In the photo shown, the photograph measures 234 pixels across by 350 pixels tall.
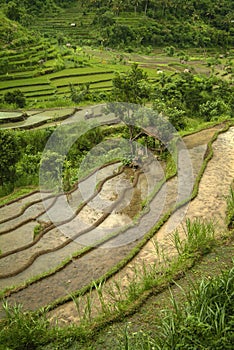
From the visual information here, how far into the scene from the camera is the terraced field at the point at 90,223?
7.24 metres

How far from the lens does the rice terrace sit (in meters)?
4.99

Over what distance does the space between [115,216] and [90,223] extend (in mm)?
654

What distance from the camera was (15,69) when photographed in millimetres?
27344

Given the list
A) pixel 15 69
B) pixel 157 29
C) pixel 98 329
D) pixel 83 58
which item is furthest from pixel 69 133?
pixel 157 29

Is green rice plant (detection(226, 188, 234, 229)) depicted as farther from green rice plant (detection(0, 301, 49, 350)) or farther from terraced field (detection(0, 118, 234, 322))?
green rice plant (detection(0, 301, 49, 350))

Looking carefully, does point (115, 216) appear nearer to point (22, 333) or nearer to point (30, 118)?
point (22, 333)

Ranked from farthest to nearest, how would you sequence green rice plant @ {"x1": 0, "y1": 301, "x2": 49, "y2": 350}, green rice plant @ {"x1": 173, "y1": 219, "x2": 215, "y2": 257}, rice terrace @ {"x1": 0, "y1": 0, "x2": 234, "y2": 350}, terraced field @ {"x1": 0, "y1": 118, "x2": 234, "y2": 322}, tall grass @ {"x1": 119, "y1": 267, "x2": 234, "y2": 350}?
terraced field @ {"x1": 0, "y1": 118, "x2": 234, "y2": 322}
green rice plant @ {"x1": 173, "y1": 219, "x2": 215, "y2": 257}
rice terrace @ {"x1": 0, "y1": 0, "x2": 234, "y2": 350}
green rice plant @ {"x1": 0, "y1": 301, "x2": 49, "y2": 350}
tall grass @ {"x1": 119, "y1": 267, "x2": 234, "y2": 350}

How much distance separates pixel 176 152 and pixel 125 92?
247 cm

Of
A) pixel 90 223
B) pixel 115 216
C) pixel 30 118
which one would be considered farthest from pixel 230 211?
pixel 30 118

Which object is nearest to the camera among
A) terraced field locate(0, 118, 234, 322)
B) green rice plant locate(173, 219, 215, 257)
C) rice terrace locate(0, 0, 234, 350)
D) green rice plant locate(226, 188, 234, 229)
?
rice terrace locate(0, 0, 234, 350)

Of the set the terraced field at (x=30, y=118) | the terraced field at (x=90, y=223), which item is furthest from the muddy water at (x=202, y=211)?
the terraced field at (x=30, y=118)

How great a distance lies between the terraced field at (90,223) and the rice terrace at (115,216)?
32mm

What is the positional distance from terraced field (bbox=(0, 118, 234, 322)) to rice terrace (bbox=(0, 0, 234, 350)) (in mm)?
32

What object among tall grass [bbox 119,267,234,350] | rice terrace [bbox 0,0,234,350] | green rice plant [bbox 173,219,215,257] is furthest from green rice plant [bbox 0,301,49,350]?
green rice plant [bbox 173,219,215,257]
